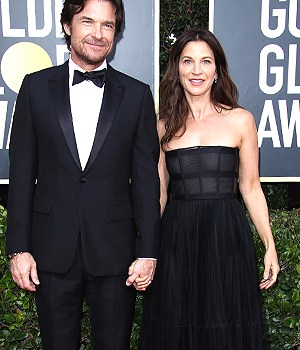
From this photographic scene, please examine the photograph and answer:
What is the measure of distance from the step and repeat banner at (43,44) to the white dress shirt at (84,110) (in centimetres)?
111

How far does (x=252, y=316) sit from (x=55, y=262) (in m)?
1.01

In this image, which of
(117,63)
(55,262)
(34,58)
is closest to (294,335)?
(55,262)

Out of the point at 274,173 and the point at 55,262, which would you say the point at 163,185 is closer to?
the point at 55,262

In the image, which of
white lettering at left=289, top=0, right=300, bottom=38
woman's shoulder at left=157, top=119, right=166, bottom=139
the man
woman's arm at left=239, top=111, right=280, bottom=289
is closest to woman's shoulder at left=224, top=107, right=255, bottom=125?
woman's arm at left=239, top=111, right=280, bottom=289

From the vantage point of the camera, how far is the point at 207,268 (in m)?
2.38

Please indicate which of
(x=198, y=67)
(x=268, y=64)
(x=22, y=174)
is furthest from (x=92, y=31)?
(x=268, y=64)

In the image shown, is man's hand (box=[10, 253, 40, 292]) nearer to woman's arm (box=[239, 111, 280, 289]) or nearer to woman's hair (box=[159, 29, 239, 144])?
woman's hair (box=[159, 29, 239, 144])

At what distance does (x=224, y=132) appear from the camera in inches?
96.2

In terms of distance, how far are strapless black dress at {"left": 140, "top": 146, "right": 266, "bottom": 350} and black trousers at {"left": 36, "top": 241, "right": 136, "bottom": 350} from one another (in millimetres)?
220

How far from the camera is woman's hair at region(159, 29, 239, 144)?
248 centimetres

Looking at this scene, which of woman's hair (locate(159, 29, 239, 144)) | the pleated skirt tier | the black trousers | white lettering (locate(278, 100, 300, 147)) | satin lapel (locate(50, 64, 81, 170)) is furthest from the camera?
white lettering (locate(278, 100, 300, 147))

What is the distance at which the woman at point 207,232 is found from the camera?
238 centimetres

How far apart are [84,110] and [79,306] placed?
927 millimetres

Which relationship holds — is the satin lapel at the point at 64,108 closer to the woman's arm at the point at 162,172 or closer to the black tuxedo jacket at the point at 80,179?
the black tuxedo jacket at the point at 80,179
